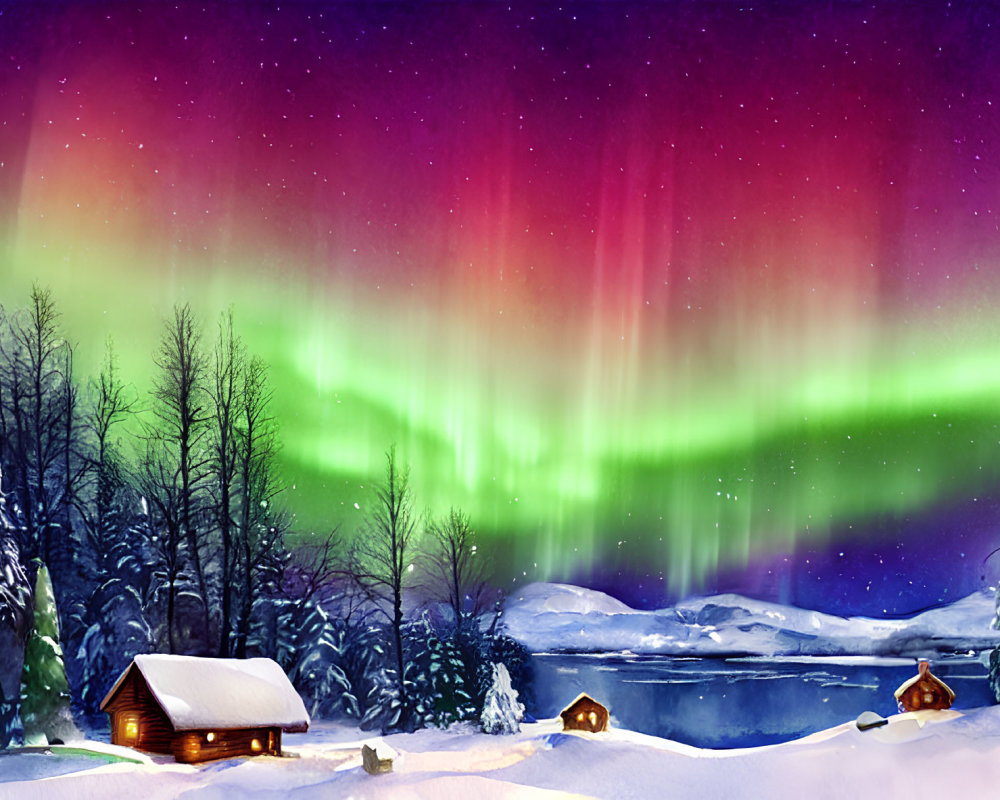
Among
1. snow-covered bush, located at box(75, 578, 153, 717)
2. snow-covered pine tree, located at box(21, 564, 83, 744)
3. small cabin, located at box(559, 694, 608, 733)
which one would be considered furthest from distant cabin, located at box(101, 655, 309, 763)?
small cabin, located at box(559, 694, 608, 733)

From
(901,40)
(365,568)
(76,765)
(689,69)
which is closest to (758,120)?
(689,69)

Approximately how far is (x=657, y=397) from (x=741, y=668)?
4130mm

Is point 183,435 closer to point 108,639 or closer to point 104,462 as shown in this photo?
point 104,462

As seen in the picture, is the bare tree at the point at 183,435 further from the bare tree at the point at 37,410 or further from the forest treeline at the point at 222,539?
the bare tree at the point at 37,410

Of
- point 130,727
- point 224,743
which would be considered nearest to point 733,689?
point 224,743

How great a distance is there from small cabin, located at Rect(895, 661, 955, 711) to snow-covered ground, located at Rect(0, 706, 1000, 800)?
25cm

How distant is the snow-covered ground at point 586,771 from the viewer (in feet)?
38.0

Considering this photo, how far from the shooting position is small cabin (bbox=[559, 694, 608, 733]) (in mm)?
13516

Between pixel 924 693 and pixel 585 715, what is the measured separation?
14.7 feet

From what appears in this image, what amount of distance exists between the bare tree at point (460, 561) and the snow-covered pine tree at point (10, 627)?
562 centimetres


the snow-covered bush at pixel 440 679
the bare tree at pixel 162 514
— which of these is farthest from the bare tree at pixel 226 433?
the snow-covered bush at pixel 440 679

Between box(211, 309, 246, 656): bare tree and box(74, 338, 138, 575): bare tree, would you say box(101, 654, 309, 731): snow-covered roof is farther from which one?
box(74, 338, 138, 575): bare tree

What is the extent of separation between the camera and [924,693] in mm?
13336

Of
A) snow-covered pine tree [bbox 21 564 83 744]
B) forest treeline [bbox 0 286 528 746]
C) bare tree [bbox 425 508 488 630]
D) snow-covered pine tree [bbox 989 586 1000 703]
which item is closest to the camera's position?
snow-covered pine tree [bbox 21 564 83 744]
